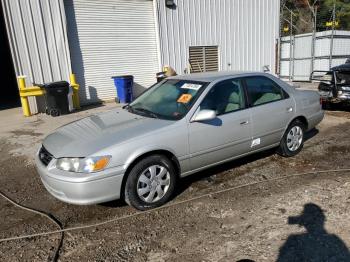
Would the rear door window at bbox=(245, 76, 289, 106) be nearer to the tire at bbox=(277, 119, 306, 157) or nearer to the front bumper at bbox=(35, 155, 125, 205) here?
the tire at bbox=(277, 119, 306, 157)

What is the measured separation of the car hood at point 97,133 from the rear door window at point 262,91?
1.52 metres

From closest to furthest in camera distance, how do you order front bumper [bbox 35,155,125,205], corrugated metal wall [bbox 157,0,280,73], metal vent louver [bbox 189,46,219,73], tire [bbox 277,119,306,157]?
1. front bumper [bbox 35,155,125,205]
2. tire [bbox 277,119,306,157]
3. corrugated metal wall [bbox 157,0,280,73]
4. metal vent louver [bbox 189,46,219,73]

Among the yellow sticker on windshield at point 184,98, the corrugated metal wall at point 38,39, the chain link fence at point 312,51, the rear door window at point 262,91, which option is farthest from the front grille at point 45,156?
the chain link fence at point 312,51

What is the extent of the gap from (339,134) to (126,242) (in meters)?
5.54

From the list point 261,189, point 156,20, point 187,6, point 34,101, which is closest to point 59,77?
point 34,101

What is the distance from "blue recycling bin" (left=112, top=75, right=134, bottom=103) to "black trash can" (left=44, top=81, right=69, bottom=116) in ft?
6.96

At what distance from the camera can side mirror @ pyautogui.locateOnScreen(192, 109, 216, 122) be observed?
382cm

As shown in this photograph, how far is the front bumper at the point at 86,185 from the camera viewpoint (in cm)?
328

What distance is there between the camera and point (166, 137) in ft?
12.2

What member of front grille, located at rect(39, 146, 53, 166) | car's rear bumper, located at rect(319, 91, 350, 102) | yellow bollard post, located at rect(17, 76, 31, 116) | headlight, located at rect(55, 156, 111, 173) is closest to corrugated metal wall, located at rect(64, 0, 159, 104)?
yellow bollard post, located at rect(17, 76, 31, 116)

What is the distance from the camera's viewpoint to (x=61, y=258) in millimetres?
2967

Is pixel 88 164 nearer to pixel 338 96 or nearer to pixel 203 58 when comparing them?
pixel 338 96

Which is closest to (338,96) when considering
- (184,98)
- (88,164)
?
(184,98)

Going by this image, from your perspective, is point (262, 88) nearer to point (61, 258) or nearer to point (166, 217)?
point (166, 217)
